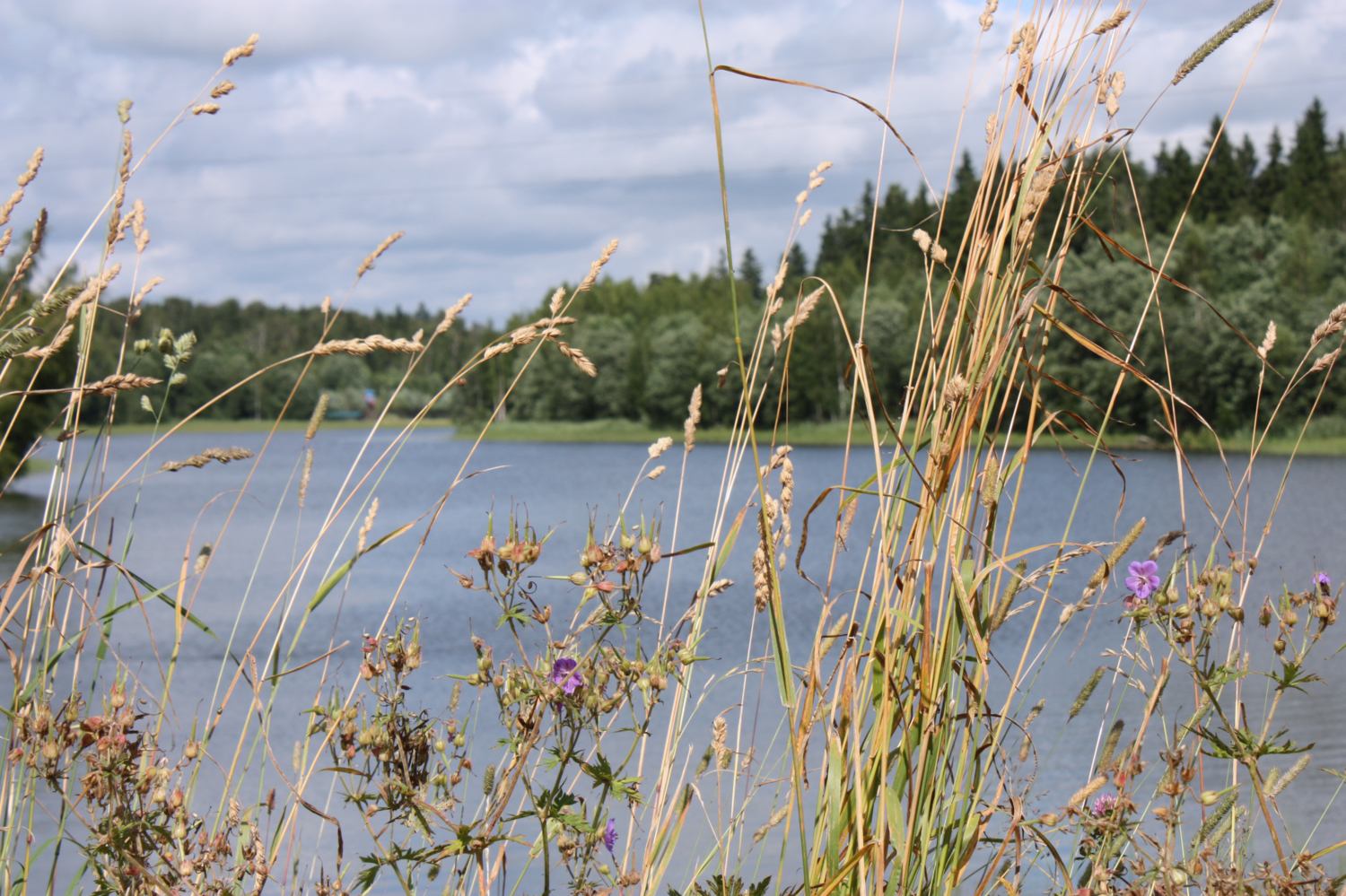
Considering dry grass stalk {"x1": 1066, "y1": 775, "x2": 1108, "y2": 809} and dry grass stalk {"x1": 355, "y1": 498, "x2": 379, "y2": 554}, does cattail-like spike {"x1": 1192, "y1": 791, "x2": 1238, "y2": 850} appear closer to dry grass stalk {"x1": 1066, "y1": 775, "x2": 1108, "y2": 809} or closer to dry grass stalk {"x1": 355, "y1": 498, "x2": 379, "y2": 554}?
dry grass stalk {"x1": 1066, "y1": 775, "x2": 1108, "y2": 809}

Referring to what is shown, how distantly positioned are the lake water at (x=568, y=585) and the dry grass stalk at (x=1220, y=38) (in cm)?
52

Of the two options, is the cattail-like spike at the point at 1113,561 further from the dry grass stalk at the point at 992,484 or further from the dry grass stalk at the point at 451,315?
the dry grass stalk at the point at 451,315

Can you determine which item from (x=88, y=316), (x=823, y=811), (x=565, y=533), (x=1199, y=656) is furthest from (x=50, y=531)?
(x=565, y=533)

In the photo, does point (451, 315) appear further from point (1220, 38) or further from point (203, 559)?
point (1220, 38)

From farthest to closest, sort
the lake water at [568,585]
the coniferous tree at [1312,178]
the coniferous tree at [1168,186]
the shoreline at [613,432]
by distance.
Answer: the coniferous tree at [1168,186]
the coniferous tree at [1312,178]
the shoreline at [613,432]
the lake water at [568,585]

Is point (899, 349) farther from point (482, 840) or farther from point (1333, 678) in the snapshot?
point (482, 840)

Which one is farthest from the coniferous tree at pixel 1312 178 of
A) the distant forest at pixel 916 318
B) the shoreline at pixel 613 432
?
the shoreline at pixel 613 432

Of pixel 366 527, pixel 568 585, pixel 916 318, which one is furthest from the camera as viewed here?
pixel 916 318

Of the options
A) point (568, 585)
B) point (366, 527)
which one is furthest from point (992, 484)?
point (568, 585)

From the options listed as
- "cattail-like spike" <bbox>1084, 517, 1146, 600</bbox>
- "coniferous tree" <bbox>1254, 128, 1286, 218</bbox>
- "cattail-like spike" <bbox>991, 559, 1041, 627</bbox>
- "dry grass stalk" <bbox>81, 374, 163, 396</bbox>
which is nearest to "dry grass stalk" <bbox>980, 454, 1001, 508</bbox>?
"cattail-like spike" <bbox>991, 559, 1041, 627</bbox>

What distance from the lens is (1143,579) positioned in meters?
1.44

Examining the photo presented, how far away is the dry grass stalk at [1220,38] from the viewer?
130 cm

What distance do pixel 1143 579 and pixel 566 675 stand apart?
822 mm

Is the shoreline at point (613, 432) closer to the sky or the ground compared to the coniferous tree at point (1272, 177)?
closer to the ground
